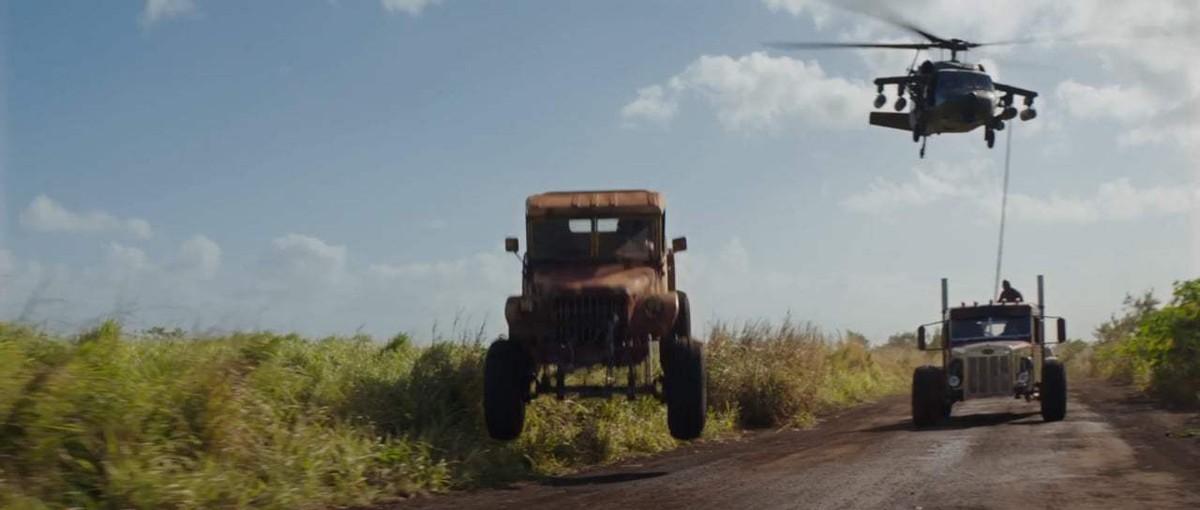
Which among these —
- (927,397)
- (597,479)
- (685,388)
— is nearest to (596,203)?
(685,388)

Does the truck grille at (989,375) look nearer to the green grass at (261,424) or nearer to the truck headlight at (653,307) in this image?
the green grass at (261,424)

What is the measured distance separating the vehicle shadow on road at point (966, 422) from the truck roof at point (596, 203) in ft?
18.6

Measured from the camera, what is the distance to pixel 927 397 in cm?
1756

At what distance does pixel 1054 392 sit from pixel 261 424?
1248 centimetres

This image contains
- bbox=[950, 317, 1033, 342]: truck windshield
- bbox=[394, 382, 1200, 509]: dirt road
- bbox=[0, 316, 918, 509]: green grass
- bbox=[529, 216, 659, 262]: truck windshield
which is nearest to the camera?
bbox=[0, 316, 918, 509]: green grass

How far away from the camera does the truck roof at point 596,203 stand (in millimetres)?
13445

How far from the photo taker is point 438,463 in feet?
36.7

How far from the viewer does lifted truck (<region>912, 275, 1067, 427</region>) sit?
1767cm

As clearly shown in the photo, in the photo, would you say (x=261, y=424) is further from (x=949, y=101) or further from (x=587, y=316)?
(x=949, y=101)

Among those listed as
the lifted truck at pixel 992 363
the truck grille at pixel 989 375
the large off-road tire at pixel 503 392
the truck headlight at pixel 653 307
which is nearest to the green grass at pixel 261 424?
the large off-road tire at pixel 503 392

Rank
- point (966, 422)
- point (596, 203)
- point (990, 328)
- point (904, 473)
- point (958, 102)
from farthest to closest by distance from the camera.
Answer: point (958, 102) < point (990, 328) < point (966, 422) < point (596, 203) < point (904, 473)

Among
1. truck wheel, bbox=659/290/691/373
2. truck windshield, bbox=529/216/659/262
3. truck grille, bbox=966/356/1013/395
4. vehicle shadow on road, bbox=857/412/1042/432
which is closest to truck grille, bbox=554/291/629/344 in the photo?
truck wheel, bbox=659/290/691/373

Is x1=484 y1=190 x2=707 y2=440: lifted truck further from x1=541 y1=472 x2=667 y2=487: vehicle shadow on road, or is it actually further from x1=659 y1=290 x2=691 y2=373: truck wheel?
x1=541 y1=472 x2=667 y2=487: vehicle shadow on road

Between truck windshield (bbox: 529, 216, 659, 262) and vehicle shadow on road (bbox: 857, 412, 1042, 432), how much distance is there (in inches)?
217
